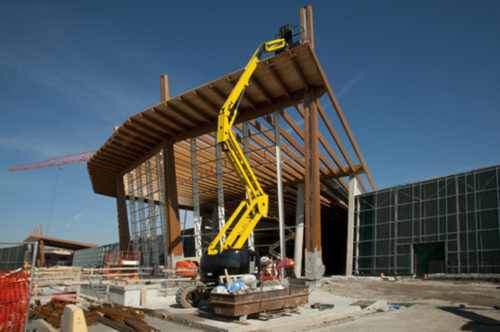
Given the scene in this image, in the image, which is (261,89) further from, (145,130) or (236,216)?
(145,130)

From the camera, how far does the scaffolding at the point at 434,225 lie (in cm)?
2492

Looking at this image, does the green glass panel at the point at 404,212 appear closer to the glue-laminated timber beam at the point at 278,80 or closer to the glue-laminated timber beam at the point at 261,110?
the glue-laminated timber beam at the point at 261,110

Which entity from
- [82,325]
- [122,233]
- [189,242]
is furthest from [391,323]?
[189,242]

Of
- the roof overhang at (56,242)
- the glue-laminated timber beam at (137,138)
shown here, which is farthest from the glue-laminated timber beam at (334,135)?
the roof overhang at (56,242)

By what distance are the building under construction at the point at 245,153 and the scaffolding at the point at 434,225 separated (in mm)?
4106

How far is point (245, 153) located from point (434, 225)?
629 inches

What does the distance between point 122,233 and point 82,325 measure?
38.3 m

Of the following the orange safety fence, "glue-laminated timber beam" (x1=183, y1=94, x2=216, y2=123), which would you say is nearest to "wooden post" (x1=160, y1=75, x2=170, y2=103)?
"glue-laminated timber beam" (x1=183, y1=94, x2=216, y2=123)

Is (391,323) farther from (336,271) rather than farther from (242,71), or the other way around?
(336,271)

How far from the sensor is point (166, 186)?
27297mm

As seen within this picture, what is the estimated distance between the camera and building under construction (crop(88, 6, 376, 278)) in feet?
65.5

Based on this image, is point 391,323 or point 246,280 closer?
point 391,323

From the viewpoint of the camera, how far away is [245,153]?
2383 cm

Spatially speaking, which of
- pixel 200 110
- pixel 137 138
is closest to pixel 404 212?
pixel 200 110
